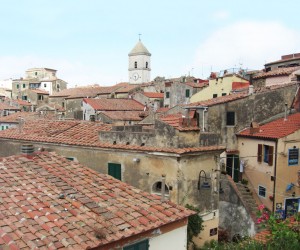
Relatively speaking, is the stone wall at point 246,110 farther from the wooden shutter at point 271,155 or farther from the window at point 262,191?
the window at point 262,191

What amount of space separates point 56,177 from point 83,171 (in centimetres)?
128

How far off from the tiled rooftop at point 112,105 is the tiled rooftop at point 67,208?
30.9 m

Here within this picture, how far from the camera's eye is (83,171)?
1294 cm

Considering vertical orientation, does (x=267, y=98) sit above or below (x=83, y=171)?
above

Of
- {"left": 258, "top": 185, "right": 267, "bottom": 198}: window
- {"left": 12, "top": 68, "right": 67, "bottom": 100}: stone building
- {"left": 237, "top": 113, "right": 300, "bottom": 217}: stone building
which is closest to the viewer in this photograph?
{"left": 237, "top": 113, "right": 300, "bottom": 217}: stone building

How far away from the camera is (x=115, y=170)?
16.7 meters

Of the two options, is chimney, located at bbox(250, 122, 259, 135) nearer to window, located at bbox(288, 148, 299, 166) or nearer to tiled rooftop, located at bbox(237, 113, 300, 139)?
tiled rooftop, located at bbox(237, 113, 300, 139)

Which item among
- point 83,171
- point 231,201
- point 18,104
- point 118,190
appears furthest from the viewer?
point 18,104

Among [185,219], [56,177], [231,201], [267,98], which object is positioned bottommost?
[231,201]

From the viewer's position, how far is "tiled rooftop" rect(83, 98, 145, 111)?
43.8 meters

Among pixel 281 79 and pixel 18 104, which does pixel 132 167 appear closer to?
pixel 281 79

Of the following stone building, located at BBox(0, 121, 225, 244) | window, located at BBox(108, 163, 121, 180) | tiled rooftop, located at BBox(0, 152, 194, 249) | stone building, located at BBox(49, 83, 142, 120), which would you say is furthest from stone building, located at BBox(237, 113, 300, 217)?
stone building, located at BBox(49, 83, 142, 120)

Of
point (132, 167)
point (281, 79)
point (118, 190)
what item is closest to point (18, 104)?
point (281, 79)

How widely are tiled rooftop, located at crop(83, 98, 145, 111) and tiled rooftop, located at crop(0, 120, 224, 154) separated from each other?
733 inches
